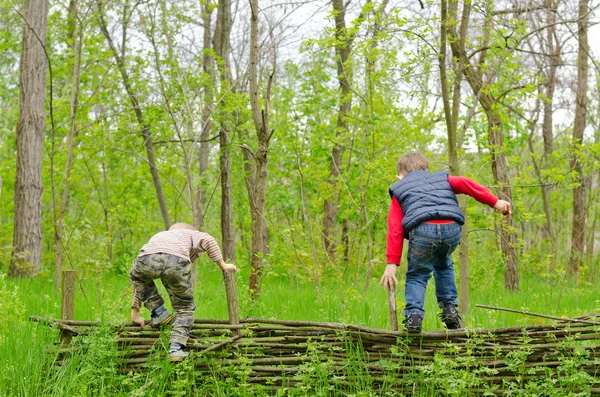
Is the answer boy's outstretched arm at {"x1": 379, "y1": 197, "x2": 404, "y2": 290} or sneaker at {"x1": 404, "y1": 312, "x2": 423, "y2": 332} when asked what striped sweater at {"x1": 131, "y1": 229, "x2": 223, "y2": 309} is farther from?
sneaker at {"x1": 404, "y1": 312, "x2": 423, "y2": 332}

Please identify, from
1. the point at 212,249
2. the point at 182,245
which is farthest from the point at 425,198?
the point at 182,245

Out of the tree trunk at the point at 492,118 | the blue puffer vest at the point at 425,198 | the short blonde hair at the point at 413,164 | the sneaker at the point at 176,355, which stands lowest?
the sneaker at the point at 176,355

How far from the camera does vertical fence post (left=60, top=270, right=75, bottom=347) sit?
4641 mm

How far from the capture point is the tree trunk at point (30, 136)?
32.8ft

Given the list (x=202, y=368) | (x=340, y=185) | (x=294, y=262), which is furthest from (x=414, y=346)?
(x=294, y=262)

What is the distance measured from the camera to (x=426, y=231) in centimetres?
433

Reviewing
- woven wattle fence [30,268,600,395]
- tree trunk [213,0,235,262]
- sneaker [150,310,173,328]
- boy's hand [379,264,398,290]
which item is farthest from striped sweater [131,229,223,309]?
tree trunk [213,0,235,262]

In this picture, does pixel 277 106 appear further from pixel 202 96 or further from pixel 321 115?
pixel 202 96

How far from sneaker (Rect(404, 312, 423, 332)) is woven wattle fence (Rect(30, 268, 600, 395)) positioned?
0.05 metres

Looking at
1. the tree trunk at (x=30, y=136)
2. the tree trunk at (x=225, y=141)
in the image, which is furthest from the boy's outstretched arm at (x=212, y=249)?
the tree trunk at (x=30, y=136)

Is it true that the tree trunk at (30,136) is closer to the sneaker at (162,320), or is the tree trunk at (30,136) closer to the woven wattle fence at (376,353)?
the woven wattle fence at (376,353)

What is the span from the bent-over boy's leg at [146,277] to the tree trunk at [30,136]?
6.08 m

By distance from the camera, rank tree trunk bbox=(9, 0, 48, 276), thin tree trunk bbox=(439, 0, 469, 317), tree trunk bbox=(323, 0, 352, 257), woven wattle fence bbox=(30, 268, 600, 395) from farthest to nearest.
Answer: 1. tree trunk bbox=(323, 0, 352, 257)
2. tree trunk bbox=(9, 0, 48, 276)
3. thin tree trunk bbox=(439, 0, 469, 317)
4. woven wattle fence bbox=(30, 268, 600, 395)

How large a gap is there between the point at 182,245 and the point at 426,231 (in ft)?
5.36
